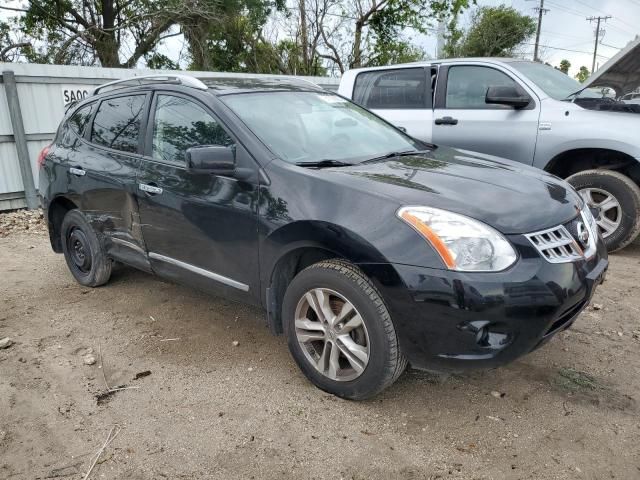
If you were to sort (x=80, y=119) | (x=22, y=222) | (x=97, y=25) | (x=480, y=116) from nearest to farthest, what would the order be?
(x=80, y=119) < (x=480, y=116) < (x=22, y=222) < (x=97, y=25)

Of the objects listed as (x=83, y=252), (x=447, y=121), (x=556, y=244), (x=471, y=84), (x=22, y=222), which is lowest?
(x=22, y=222)

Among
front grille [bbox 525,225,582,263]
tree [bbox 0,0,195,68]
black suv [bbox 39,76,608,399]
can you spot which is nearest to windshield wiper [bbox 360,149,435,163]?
black suv [bbox 39,76,608,399]

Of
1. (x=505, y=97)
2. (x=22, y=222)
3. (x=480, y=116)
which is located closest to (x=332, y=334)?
(x=505, y=97)

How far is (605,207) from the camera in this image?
Answer: 5.03m

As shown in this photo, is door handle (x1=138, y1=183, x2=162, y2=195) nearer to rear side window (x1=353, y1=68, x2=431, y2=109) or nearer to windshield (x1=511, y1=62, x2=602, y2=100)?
rear side window (x1=353, y1=68, x2=431, y2=109)

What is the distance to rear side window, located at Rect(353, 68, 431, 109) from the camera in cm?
614

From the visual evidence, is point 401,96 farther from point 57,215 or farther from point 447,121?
point 57,215

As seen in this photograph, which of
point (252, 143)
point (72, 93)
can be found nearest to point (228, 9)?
point (72, 93)

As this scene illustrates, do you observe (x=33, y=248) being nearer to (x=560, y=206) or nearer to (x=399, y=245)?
(x=399, y=245)

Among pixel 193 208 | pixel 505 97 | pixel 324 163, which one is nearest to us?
pixel 324 163

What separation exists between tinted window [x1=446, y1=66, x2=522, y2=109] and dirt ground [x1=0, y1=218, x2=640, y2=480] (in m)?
2.68

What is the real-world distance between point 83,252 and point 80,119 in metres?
1.14

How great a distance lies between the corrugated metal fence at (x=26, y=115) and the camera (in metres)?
7.59

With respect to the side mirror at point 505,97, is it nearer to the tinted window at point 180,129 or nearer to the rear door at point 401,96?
the rear door at point 401,96
